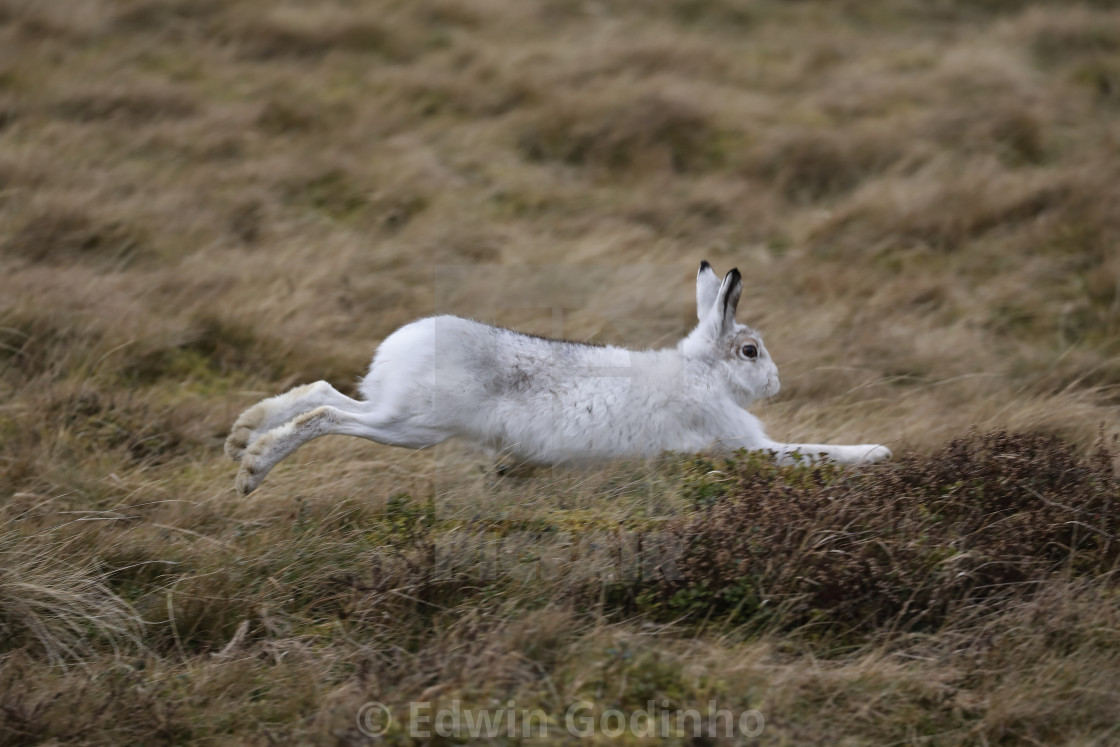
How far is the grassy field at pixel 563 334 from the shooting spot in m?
3.76

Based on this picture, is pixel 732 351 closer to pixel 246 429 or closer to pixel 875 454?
pixel 875 454

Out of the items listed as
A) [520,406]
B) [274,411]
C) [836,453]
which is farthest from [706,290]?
[274,411]

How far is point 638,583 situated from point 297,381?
296 cm

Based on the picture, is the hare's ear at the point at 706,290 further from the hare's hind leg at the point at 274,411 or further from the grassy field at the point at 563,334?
the hare's hind leg at the point at 274,411

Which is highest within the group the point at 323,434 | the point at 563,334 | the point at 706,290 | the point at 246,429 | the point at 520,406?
the point at 706,290

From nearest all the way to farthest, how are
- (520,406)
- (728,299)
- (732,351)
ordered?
1. (520,406)
2. (728,299)
3. (732,351)

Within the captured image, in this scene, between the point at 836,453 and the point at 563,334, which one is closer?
the point at 836,453

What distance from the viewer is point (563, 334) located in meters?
7.05

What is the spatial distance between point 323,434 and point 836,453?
2376 mm

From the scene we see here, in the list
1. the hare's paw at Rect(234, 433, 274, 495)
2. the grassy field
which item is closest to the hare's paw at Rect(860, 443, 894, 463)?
the grassy field

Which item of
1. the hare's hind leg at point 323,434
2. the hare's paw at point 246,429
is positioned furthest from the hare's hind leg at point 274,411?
the hare's hind leg at point 323,434

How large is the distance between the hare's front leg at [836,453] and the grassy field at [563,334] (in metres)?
0.28

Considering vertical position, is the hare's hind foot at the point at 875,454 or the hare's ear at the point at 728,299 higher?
the hare's ear at the point at 728,299

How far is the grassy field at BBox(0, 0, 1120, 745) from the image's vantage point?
3756 millimetres
